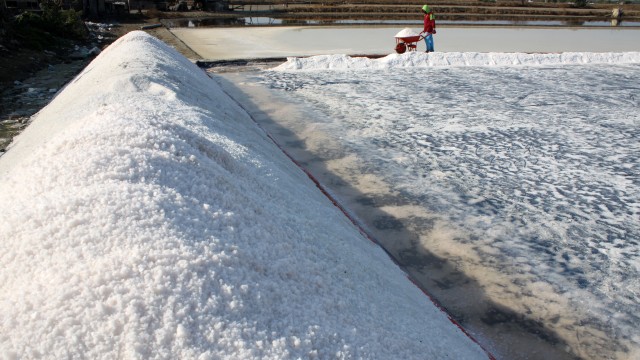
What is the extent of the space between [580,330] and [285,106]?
393 centimetres

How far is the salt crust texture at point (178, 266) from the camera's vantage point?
114cm

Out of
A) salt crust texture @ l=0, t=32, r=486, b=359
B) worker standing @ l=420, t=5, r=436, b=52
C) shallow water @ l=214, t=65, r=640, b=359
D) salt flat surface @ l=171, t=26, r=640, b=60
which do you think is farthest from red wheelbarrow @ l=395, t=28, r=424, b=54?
salt crust texture @ l=0, t=32, r=486, b=359

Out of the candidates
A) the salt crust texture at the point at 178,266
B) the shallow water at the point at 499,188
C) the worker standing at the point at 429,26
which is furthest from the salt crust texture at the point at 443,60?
the salt crust texture at the point at 178,266

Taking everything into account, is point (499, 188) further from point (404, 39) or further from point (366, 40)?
point (366, 40)

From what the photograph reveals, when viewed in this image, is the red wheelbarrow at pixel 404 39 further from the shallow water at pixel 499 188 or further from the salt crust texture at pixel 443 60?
the shallow water at pixel 499 188

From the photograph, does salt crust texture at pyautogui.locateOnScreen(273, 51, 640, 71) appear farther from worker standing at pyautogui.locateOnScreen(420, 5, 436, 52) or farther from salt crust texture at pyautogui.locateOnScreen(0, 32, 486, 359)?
salt crust texture at pyautogui.locateOnScreen(0, 32, 486, 359)

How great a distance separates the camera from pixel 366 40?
11188 millimetres

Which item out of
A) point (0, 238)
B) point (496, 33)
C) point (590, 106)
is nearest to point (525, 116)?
point (590, 106)

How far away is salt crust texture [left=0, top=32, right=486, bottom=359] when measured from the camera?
1.14m

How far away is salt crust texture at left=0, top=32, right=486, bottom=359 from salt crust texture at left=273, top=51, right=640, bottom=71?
18.5ft

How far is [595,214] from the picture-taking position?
10.4 feet

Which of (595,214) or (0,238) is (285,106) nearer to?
(595,214)

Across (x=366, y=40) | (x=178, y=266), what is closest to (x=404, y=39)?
(x=366, y=40)

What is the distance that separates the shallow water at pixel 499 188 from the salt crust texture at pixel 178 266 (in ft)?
1.82
